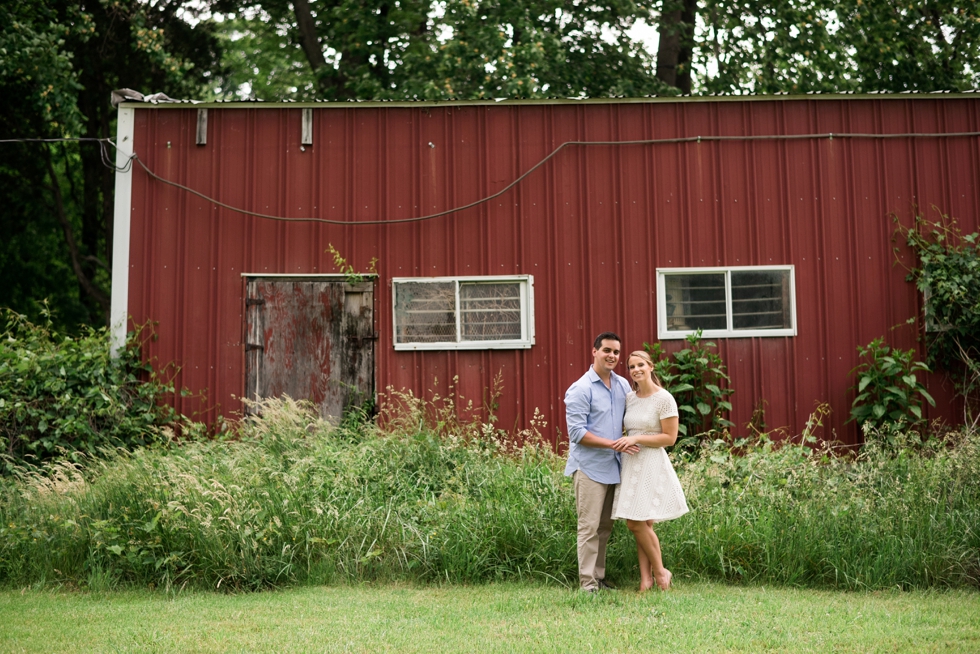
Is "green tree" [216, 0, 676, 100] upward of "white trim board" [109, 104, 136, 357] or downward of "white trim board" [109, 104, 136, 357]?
upward

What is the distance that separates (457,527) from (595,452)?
46.9 inches

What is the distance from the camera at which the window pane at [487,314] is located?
33.1 ft

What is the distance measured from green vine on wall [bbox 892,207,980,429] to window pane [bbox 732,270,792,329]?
137cm

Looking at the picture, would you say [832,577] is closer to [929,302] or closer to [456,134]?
[929,302]

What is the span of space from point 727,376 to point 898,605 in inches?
170

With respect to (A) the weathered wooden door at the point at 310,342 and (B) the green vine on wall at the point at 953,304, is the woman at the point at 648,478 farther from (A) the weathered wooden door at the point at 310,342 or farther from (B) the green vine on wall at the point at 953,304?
(B) the green vine on wall at the point at 953,304

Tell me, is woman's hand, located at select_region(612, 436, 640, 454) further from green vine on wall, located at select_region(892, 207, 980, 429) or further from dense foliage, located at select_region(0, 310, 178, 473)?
green vine on wall, located at select_region(892, 207, 980, 429)

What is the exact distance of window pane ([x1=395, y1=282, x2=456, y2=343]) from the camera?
10.1 m

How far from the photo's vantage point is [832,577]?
634 centimetres

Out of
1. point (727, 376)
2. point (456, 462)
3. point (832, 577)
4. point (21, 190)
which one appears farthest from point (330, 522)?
point (21, 190)

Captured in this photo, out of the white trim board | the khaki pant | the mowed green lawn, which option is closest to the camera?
the mowed green lawn

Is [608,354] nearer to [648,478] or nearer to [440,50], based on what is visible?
[648,478]

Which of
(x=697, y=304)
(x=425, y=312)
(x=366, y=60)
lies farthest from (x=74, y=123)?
(x=697, y=304)

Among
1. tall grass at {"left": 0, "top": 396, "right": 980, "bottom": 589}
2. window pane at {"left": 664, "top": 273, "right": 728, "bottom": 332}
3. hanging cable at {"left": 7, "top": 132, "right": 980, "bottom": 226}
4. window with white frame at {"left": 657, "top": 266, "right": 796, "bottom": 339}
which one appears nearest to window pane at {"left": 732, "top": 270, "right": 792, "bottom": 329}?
window with white frame at {"left": 657, "top": 266, "right": 796, "bottom": 339}
